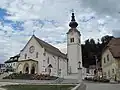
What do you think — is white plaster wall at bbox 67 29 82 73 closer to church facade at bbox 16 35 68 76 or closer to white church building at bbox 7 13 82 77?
white church building at bbox 7 13 82 77

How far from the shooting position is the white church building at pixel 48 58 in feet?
200

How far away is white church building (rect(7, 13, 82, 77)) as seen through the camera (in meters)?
60.9

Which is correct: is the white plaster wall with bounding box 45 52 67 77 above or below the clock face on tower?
below

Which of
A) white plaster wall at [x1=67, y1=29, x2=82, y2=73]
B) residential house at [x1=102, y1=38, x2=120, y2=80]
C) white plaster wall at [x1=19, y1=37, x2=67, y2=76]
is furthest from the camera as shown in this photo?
white plaster wall at [x1=67, y1=29, x2=82, y2=73]

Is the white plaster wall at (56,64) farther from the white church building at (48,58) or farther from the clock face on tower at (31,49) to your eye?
the clock face on tower at (31,49)

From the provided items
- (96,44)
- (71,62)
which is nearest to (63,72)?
(71,62)

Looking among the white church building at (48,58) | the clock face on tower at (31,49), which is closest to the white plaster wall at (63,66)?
the white church building at (48,58)

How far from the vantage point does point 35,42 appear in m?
63.8

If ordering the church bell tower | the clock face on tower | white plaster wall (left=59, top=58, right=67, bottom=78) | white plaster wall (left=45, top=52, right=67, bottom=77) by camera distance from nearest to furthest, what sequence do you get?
1. the clock face on tower
2. white plaster wall (left=45, top=52, right=67, bottom=77)
3. white plaster wall (left=59, top=58, right=67, bottom=78)
4. the church bell tower

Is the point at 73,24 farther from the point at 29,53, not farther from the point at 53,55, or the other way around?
the point at 29,53

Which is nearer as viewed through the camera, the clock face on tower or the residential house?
the residential house

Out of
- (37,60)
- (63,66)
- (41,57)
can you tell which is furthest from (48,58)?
(63,66)

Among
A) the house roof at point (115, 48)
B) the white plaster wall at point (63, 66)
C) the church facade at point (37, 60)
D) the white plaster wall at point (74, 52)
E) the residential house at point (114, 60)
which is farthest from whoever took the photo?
the white plaster wall at point (74, 52)

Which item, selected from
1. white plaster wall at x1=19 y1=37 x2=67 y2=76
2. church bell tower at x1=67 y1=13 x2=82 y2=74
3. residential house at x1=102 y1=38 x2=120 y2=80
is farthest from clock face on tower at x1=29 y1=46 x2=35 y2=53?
residential house at x1=102 y1=38 x2=120 y2=80
